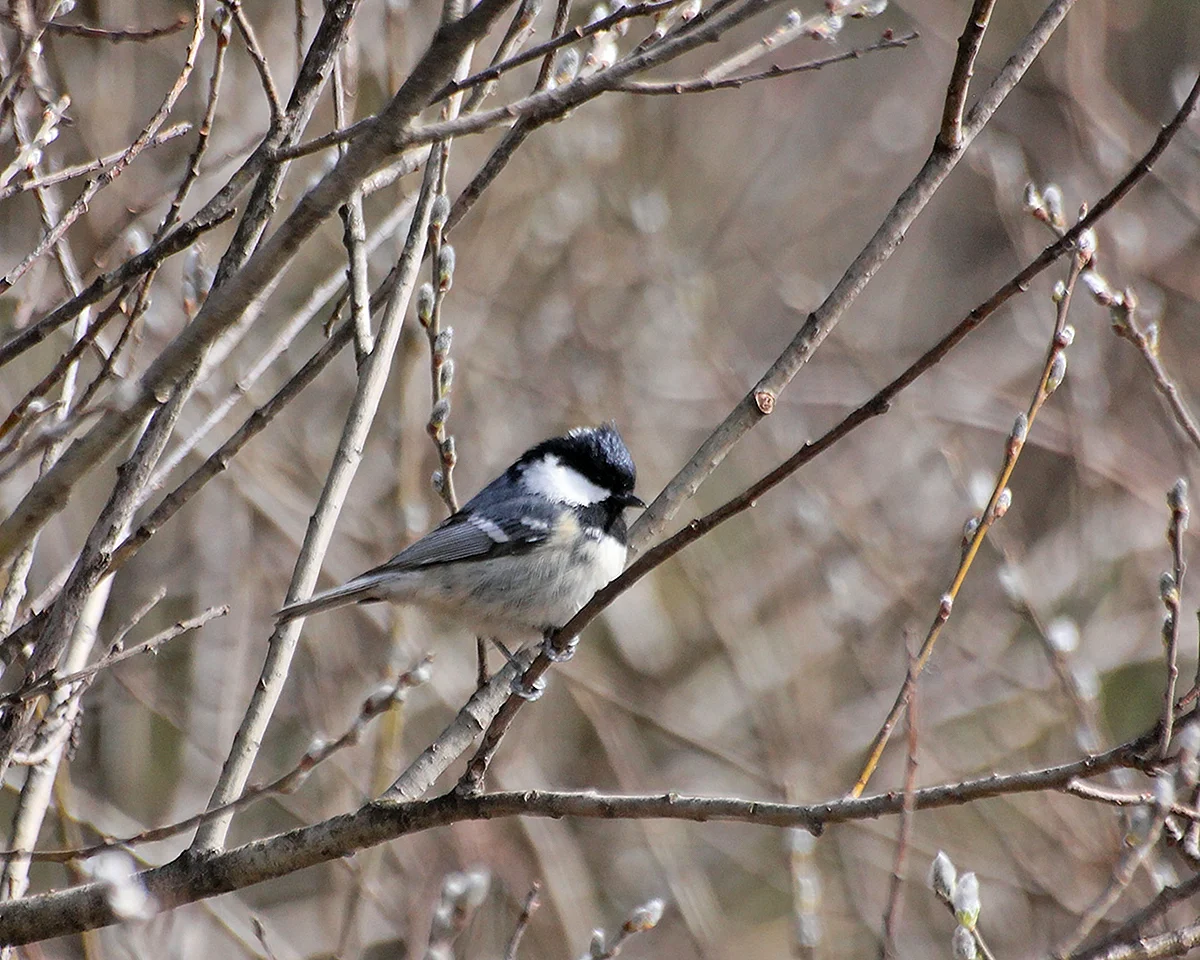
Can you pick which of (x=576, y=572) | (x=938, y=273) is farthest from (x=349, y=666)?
(x=938, y=273)

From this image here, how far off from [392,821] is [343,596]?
1233 mm

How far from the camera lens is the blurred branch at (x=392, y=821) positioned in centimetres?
182

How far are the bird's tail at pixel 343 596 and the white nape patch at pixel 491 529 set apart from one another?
1.33ft

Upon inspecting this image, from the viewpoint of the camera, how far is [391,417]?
17.1 ft

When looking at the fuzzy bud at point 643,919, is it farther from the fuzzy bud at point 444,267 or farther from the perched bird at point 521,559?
the perched bird at point 521,559

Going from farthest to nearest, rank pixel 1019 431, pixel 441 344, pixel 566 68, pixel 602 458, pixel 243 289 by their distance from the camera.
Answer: pixel 602 458 → pixel 566 68 → pixel 441 344 → pixel 1019 431 → pixel 243 289

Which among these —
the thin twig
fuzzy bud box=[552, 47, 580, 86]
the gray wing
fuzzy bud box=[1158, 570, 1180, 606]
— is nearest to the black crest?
the gray wing

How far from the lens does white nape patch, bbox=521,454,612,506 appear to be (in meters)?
3.94

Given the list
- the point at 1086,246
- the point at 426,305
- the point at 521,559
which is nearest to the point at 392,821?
the point at 426,305

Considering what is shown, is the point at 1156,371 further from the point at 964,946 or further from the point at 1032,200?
the point at 964,946

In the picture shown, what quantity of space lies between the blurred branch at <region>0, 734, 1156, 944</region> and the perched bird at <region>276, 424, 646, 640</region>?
4.13ft

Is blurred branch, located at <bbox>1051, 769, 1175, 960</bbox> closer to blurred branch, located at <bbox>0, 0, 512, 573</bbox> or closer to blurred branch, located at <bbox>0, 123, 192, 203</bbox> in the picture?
blurred branch, located at <bbox>0, 0, 512, 573</bbox>

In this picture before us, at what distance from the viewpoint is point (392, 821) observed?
7.23 feet

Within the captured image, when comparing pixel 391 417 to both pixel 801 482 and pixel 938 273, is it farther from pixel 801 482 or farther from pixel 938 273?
pixel 938 273
